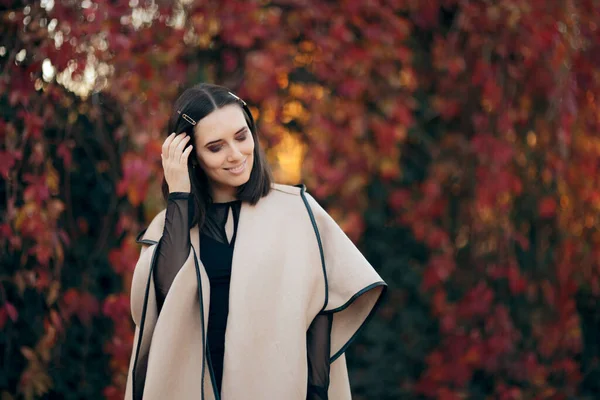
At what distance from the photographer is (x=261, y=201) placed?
253 centimetres

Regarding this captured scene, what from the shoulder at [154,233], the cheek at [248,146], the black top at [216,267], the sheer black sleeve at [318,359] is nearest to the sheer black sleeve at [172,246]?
the black top at [216,267]

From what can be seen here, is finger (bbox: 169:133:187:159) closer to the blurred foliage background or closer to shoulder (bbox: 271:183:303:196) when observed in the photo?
shoulder (bbox: 271:183:303:196)

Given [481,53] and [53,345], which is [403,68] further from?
[53,345]

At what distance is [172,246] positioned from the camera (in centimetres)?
236

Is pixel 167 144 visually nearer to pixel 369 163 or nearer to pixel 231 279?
pixel 231 279

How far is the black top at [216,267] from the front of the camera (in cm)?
237

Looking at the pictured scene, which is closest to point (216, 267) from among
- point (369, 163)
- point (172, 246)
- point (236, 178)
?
point (172, 246)

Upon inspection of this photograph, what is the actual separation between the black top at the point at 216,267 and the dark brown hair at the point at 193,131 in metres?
0.05

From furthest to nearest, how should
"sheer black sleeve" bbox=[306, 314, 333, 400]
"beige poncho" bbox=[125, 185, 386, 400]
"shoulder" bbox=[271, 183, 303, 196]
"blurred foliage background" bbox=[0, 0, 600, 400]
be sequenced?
"blurred foliage background" bbox=[0, 0, 600, 400], "shoulder" bbox=[271, 183, 303, 196], "sheer black sleeve" bbox=[306, 314, 333, 400], "beige poncho" bbox=[125, 185, 386, 400]

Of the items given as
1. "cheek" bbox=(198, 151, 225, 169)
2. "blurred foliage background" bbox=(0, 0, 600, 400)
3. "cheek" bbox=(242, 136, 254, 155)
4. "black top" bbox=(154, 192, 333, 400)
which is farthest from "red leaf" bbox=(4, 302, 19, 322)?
"cheek" bbox=(242, 136, 254, 155)

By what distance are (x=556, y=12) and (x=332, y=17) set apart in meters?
1.38

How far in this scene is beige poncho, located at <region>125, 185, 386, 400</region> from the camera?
7.67 feet

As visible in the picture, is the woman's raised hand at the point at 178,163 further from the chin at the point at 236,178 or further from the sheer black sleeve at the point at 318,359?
the sheer black sleeve at the point at 318,359

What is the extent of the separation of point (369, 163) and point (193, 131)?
78.2 inches
